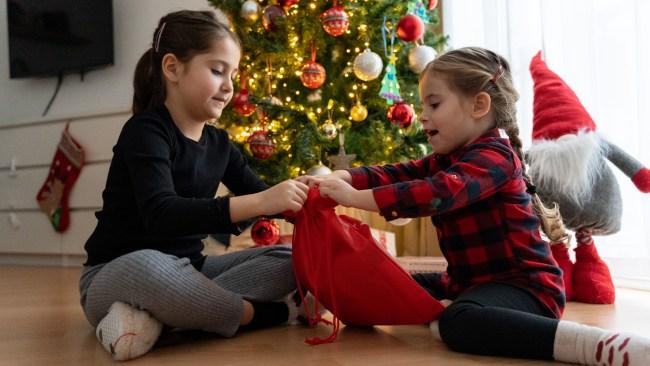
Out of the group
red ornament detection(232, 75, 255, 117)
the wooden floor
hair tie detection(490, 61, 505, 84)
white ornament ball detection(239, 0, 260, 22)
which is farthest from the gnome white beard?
white ornament ball detection(239, 0, 260, 22)

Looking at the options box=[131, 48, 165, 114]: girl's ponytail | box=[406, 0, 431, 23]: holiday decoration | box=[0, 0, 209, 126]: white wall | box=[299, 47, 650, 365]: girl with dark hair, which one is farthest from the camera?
box=[0, 0, 209, 126]: white wall

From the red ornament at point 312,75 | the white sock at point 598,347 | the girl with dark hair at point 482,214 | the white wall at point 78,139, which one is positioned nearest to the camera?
the white sock at point 598,347

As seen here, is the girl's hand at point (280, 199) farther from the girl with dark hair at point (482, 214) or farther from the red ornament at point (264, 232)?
the red ornament at point (264, 232)

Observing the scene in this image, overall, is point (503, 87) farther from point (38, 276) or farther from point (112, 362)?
point (38, 276)

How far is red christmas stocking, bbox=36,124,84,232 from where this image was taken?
10.1 feet

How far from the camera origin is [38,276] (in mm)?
2609

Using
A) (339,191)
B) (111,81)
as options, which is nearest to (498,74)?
(339,191)

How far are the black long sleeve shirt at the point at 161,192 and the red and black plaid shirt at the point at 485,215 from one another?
326 millimetres

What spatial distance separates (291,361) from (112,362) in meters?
0.30

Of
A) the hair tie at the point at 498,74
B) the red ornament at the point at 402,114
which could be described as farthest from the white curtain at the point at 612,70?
the hair tie at the point at 498,74

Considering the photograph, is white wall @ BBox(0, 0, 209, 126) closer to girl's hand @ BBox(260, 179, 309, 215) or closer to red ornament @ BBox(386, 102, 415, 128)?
red ornament @ BBox(386, 102, 415, 128)

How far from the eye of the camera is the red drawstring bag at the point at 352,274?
1.15 m

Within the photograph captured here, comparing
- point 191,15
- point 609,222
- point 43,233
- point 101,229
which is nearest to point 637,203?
point 609,222

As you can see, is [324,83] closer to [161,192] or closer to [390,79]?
[390,79]
